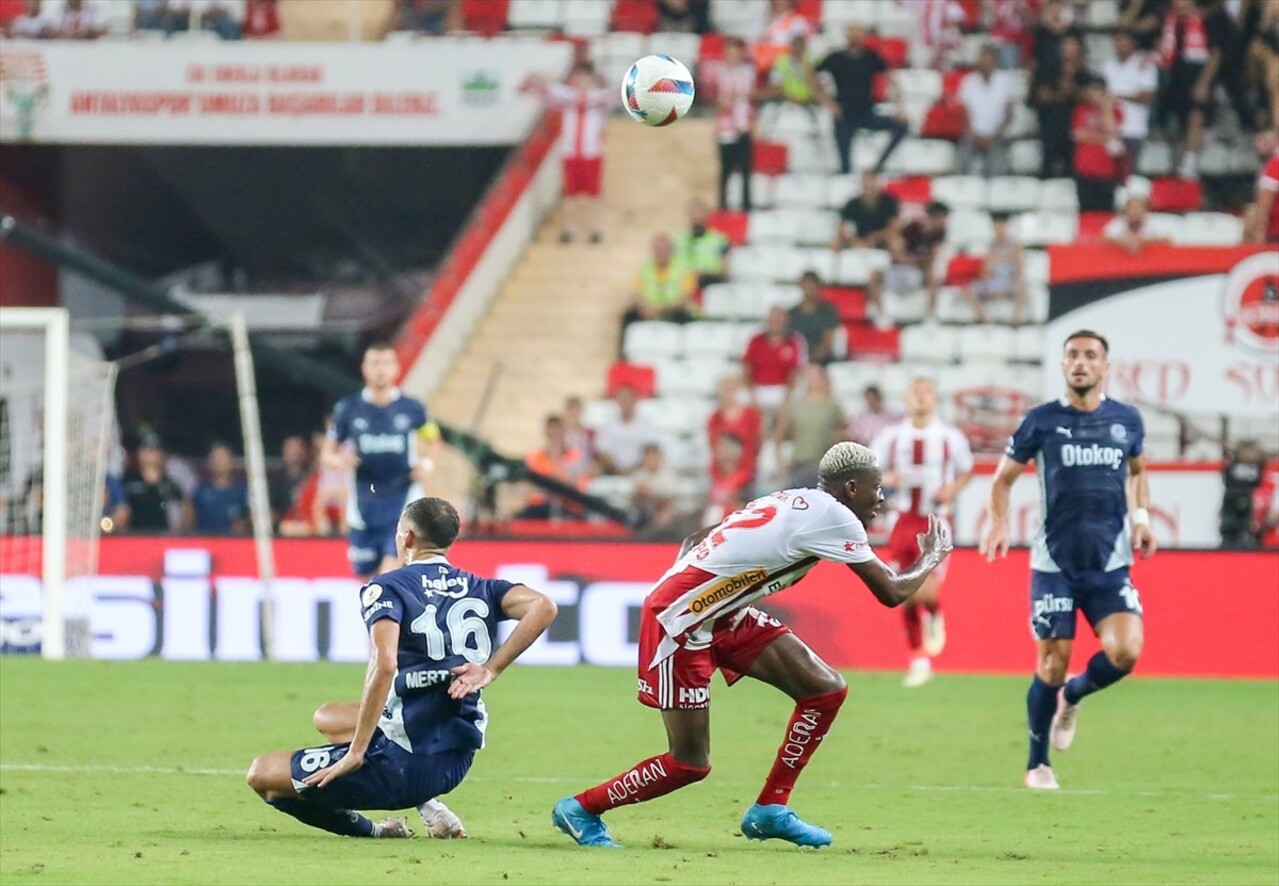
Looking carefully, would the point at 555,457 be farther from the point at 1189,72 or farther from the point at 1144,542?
the point at 1144,542

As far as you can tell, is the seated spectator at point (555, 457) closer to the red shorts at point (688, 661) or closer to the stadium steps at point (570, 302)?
the stadium steps at point (570, 302)

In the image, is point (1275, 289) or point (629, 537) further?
point (1275, 289)

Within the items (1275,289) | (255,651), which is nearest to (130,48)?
(255,651)

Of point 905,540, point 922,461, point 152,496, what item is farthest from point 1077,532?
point 152,496

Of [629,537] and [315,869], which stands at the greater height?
[315,869]

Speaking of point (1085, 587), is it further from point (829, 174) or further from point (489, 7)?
point (489, 7)

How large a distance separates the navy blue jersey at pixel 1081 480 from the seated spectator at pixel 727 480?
8.34 m

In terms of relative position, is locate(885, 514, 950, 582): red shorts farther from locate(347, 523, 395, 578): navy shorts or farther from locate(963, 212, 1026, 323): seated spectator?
locate(963, 212, 1026, 323): seated spectator

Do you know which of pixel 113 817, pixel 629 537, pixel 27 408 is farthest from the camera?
pixel 27 408

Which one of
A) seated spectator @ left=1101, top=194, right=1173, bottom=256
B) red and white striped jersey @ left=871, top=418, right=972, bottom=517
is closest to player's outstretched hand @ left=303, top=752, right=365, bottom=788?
red and white striped jersey @ left=871, top=418, right=972, bottom=517

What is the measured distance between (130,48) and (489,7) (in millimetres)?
4211

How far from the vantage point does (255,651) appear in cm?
1697

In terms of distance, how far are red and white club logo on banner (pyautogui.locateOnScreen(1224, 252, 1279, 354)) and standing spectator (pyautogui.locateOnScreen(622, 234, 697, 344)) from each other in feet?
20.1

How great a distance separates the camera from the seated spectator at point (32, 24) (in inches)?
974
